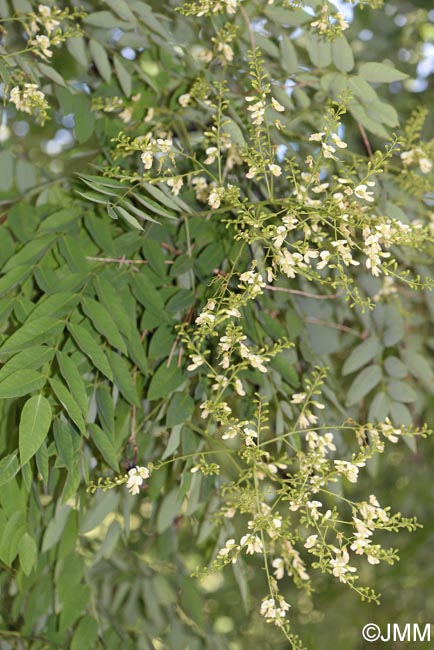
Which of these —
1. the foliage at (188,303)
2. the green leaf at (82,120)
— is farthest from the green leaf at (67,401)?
the green leaf at (82,120)

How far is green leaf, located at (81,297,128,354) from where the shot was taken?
73 cm

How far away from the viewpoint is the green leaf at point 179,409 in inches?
30.9

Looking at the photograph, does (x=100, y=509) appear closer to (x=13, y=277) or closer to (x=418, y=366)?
(x=13, y=277)

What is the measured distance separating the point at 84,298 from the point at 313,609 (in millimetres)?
1050

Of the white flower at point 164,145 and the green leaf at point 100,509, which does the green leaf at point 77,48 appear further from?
the green leaf at point 100,509

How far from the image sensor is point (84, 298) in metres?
0.75

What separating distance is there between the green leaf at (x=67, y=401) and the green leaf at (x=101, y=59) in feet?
1.40

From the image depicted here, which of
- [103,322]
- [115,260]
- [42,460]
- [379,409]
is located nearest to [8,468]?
[42,460]

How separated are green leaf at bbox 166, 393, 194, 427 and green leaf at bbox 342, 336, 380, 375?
0.26 metres

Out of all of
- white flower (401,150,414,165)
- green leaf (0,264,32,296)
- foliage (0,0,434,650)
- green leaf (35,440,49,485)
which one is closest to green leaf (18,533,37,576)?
foliage (0,0,434,650)

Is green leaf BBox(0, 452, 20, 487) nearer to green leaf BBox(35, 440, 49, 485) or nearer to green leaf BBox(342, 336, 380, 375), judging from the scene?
green leaf BBox(35, 440, 49, 485)

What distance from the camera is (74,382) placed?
68 centimetres

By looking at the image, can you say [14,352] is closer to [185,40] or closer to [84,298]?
[84,298]

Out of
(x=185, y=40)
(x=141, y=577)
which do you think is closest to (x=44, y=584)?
(x=141, y=577)
